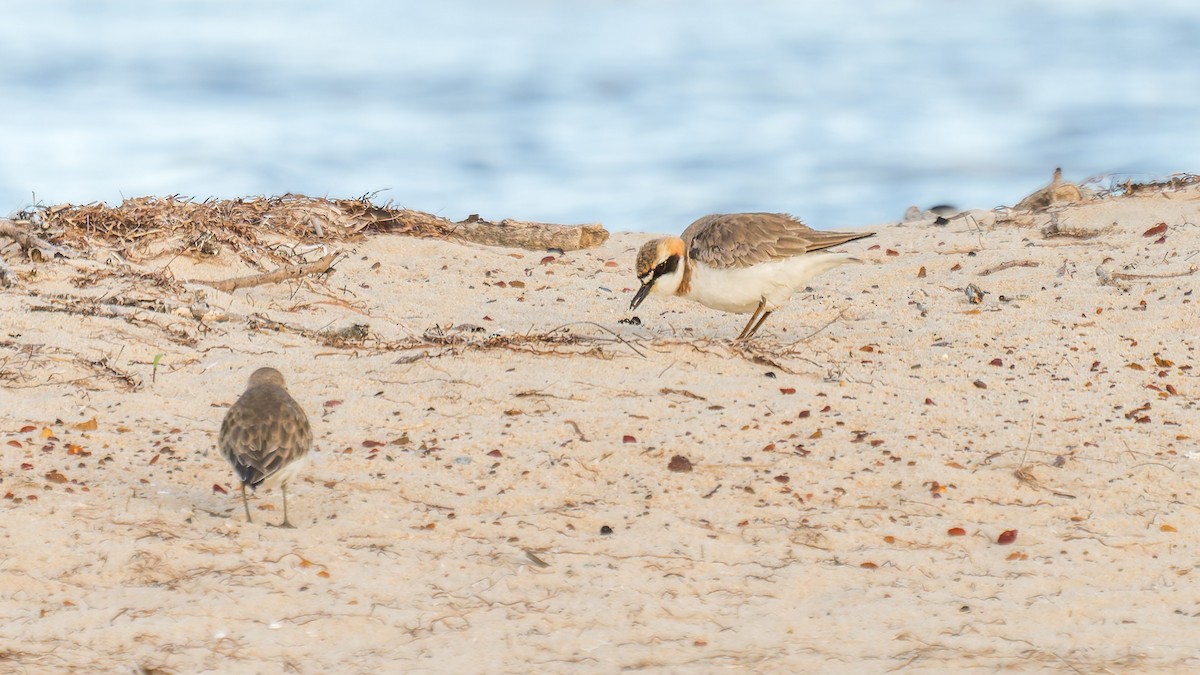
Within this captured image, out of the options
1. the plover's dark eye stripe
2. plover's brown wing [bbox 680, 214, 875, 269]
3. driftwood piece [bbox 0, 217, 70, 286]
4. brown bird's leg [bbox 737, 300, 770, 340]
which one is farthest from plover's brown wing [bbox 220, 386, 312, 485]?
driftwood piece [bbox 0, 217, 70, 286]

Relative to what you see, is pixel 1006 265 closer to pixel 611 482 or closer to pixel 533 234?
pixel 533 234

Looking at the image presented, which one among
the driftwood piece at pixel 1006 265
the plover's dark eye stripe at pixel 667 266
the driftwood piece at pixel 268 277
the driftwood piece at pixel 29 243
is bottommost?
the plover's dark eye stripe at pixel 667 266

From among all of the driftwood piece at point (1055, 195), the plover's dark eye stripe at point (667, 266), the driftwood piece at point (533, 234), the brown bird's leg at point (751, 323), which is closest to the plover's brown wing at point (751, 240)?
the plover's dark eye stripe at point (667, 266)

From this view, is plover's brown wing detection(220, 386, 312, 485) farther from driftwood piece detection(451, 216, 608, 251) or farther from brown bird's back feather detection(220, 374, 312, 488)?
driftwood piece detection(451, 216, 608, 251)

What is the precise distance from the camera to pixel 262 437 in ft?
19.3

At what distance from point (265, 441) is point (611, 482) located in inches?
65.5

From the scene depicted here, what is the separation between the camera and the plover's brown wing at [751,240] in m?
8.61

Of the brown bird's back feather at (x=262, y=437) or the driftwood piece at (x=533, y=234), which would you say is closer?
the brown bird's back feather at (x=262, y=437)

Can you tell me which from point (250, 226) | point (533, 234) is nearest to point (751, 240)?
point (533, 234)

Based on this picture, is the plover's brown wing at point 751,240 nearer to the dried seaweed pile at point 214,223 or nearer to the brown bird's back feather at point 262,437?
the brown bird's back feather at point 262,437

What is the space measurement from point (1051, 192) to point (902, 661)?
8906mm

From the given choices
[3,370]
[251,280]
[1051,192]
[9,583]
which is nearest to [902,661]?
[9,583]

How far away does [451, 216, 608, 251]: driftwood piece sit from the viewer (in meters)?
12.5

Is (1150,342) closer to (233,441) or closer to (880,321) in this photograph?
(880,321)
